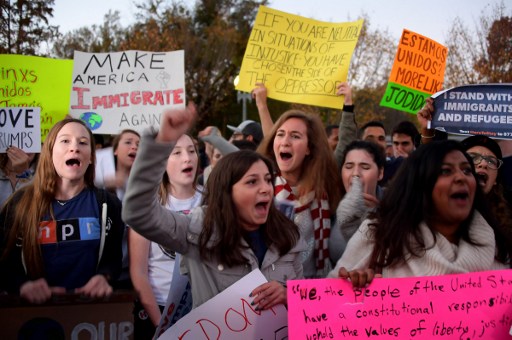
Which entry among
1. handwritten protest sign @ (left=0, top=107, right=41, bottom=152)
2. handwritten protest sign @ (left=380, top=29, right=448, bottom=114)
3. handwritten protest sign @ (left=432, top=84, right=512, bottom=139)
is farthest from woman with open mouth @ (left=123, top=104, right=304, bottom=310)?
handwritten protest sign @ (left=380, top=29, right=448, bottom=114)

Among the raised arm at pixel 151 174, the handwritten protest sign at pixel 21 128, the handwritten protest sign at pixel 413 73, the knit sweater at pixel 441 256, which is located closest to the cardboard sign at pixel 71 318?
the raised arm at pixel 151 174

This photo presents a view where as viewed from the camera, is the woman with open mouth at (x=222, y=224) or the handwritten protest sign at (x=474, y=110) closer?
the woman with open mouth at (x=222, y=224)

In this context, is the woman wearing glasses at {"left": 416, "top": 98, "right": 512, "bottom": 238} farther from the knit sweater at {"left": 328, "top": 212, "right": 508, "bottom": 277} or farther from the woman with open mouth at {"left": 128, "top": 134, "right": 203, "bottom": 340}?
the woman with open mouth at {"left": 128, "top": 134, "right": 203, "bottom": 340}

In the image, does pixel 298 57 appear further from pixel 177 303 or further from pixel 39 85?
pixel 177 303

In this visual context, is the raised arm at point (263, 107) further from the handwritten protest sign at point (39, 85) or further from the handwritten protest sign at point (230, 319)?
the handwritten protest sign at point (230, 319)

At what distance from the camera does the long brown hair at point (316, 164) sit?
13.6 feet

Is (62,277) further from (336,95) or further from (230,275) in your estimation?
(336,95)

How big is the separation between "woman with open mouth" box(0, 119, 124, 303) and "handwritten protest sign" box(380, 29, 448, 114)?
350 centimetres

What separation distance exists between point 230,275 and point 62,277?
101 cm

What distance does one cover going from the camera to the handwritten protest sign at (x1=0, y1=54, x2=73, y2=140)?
5.87 m

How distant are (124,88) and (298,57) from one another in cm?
182

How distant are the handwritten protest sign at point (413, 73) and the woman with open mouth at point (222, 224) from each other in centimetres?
332

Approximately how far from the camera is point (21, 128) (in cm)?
556

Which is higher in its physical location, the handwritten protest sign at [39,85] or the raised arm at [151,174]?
the handwritten protest sign at [39,85]
